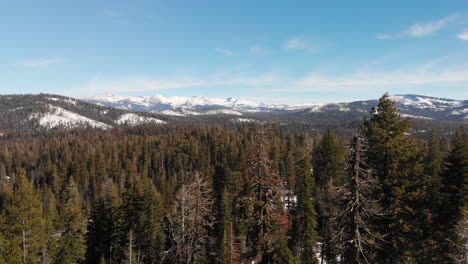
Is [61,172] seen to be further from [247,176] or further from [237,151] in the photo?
[247,176]

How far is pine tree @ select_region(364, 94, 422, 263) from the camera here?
16.8 meters

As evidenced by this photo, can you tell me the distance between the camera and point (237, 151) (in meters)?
90.4

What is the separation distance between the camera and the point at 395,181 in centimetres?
1700

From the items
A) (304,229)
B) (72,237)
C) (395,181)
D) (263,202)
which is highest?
(395,181)

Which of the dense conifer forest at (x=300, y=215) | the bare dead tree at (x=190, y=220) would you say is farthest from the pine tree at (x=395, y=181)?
the bare dead tree at (x=190, y=220)

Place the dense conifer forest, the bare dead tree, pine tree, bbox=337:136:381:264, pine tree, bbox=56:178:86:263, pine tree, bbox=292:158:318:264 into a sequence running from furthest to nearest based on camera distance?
1. pine tree, bbox=292:158:318:264
2. pine tree, bbox=56:178:86:263
3. the bare dead tree
4. the dense conifer forest
5. pine tree, bbox=337:136:381:264

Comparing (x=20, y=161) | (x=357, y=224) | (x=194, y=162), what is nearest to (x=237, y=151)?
(x=194, y=162)

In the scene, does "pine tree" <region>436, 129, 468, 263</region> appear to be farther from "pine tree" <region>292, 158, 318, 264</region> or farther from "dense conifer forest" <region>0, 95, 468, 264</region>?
"pine tree" <region>292, 158, 318, 264</region>

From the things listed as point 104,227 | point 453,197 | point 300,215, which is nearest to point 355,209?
point 453,197

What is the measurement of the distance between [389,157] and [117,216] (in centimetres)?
3780

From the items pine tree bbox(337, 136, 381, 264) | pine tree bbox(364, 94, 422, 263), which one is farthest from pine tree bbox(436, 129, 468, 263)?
pine tree bbox(337, 136, 381, 264)

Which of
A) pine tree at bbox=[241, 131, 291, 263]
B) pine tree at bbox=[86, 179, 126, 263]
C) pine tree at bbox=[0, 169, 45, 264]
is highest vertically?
pine tree at bbox=[241, 131, 291, 263]

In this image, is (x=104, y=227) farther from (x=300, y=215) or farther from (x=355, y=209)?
(x=355, y=209)

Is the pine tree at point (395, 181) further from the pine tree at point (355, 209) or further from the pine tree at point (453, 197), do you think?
the pine tree at point (355, 209)
